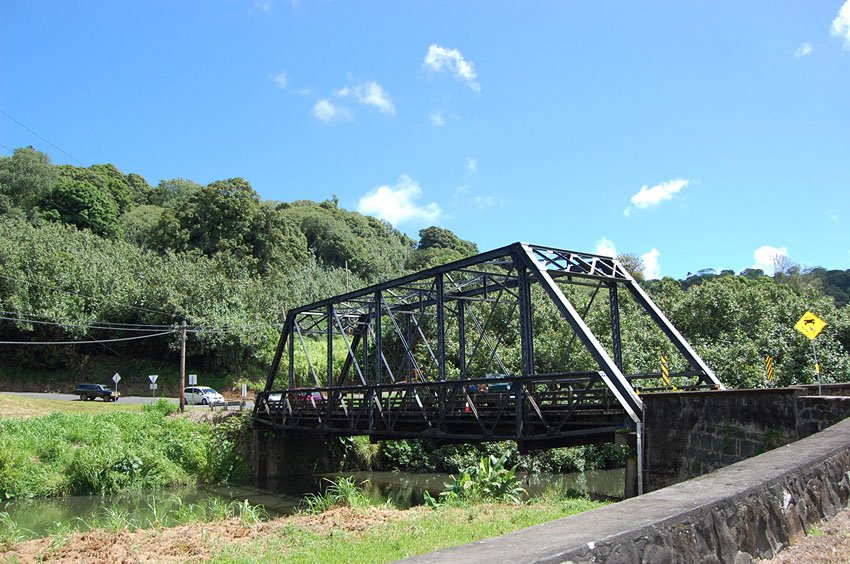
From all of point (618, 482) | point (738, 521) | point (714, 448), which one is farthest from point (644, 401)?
point (618, 482)

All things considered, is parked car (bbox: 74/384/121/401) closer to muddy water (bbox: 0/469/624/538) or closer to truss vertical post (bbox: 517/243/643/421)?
muddy water (bbox: 0/469/624/538)

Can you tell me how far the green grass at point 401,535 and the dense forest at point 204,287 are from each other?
20.7 m

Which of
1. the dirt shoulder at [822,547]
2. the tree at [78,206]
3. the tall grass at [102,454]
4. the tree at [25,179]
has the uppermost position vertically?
the tree at [25,179]

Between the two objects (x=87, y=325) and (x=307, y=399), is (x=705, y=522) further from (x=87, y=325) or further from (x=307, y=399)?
(x=87, y=325)

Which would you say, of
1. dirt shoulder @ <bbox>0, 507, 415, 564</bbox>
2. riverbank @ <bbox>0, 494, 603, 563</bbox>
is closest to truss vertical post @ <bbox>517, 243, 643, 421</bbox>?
riverbank @ <bbox>0, 494, 603, 563</bbox>

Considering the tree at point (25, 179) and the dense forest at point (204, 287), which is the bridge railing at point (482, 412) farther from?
the tree at point (25, 179)

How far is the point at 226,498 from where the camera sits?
23734 mm

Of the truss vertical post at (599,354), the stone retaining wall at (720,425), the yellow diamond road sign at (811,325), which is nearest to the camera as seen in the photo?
the stone retaining wall at (720,425)

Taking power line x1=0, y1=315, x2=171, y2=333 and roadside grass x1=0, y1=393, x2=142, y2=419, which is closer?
roadside grass x1=0, y1=393, x2=142, y2=419

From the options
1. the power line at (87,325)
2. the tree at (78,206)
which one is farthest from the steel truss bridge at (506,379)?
the tree at (78,206)

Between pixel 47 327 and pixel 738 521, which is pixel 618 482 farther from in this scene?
pixel 47 327

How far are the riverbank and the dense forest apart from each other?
21050 mm

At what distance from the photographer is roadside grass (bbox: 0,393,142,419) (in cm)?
3061

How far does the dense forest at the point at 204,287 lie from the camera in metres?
32.5
